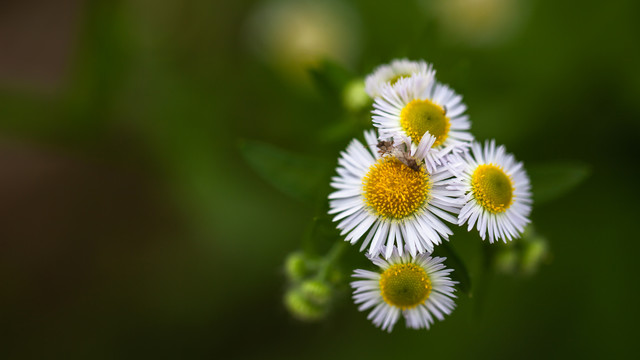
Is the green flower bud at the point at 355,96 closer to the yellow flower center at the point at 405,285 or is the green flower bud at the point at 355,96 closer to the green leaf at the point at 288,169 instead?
the green leaf at the point at 288,169

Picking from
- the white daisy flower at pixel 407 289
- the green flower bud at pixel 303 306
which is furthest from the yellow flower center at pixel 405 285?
the green flower bud at pixel 303 306

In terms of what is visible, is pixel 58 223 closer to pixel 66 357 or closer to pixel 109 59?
A: pixel 66 357

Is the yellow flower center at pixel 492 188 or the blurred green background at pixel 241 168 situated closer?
the yellow flower center at pixel 492 188

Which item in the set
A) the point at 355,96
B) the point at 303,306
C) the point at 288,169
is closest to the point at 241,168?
the point at 288,169

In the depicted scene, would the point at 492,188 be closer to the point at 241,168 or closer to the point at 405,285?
the point at 405,285

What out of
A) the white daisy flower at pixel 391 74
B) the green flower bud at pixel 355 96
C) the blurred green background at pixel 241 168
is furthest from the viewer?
the blurred green background at pixel 241 168

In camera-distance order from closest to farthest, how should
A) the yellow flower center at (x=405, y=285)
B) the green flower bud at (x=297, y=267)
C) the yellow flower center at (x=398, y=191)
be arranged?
1. the yellow flower center at (x=405, y=285)
2. the yellow flower center at (x=398, y=191)
3. the green flower bud at (x=297, y=267)

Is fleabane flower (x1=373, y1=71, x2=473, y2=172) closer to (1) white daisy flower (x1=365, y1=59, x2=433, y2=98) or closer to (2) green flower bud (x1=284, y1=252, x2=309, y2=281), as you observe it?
(1) white daisy flower (x1=365, y1=59, x2=433, y2=98)
